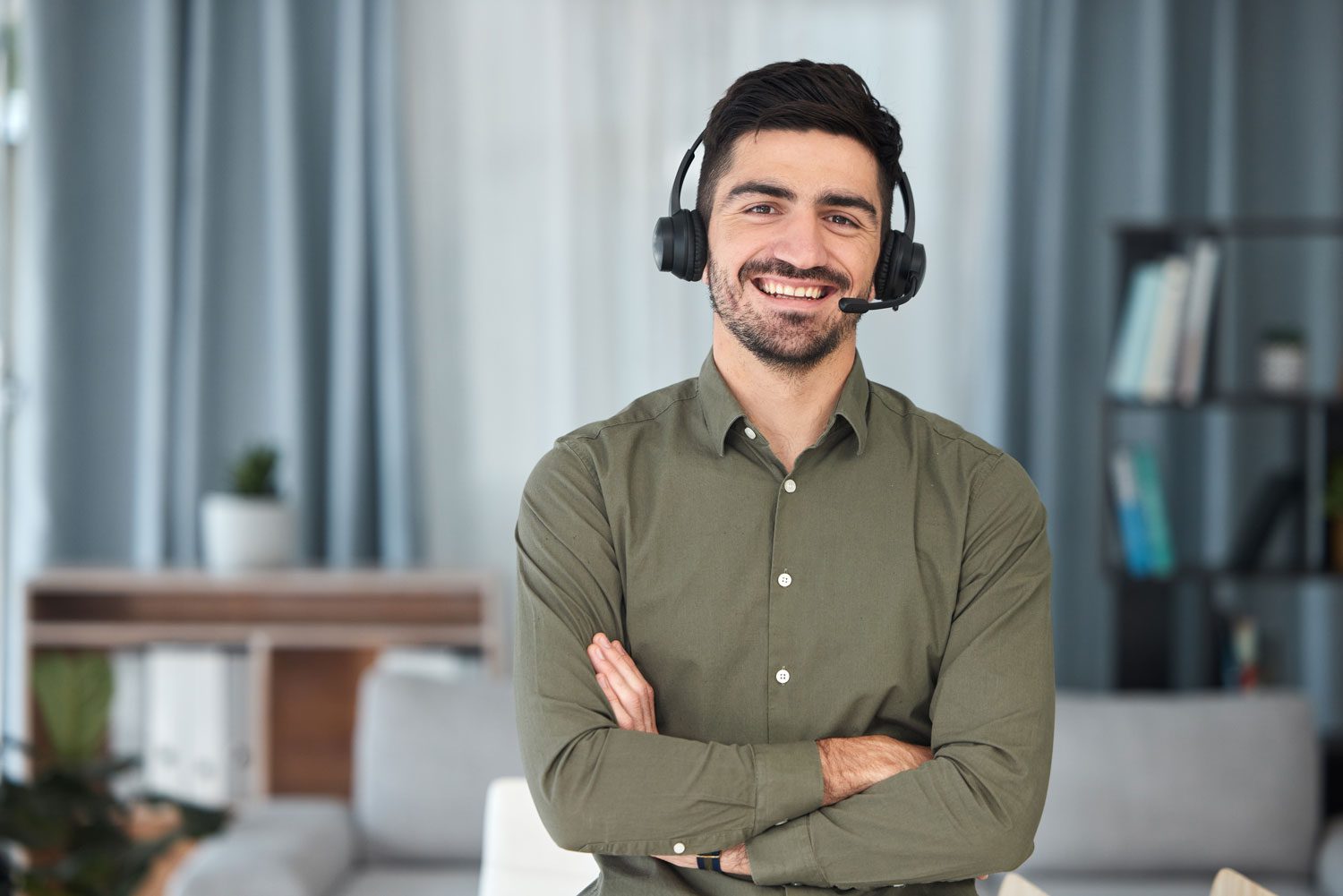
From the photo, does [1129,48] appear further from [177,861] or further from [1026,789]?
[177,861]

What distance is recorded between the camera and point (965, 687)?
144cm

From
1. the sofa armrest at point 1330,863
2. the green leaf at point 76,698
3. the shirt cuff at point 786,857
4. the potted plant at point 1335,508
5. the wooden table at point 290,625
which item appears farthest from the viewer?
the wooden table at point 290,625

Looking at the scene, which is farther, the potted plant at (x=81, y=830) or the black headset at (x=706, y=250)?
the potted plant at (x=81, y=830)

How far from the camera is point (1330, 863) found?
261 cm

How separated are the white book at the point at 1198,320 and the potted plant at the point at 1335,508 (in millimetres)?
365

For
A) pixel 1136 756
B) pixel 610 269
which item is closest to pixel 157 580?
pixel 610 269

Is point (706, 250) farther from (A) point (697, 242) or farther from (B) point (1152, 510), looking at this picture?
(B) point (1152, 510)

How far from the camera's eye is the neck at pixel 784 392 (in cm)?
156

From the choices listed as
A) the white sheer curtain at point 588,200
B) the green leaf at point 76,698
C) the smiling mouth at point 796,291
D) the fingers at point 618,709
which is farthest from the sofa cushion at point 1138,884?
the green leaf at point 76,698

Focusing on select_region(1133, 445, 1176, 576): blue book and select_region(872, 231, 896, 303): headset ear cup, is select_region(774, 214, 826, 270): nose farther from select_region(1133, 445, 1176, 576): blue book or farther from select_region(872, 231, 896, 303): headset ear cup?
select_region(1133, 445, 1176, 576): blue book

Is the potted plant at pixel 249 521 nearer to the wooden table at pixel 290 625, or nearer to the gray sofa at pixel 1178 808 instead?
the wooden table at pixel 290 625

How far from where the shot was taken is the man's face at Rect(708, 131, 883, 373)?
1.49m

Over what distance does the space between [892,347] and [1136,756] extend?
1396 millimetres

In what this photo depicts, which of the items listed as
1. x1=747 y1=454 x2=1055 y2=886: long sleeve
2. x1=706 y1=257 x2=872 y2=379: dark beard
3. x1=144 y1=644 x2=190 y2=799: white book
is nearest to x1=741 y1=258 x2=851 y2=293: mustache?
x1=706 y1=257 x2=872 y2=379: dark beard
